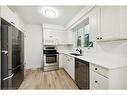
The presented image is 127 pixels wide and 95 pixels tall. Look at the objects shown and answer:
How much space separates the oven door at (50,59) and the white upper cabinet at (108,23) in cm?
241

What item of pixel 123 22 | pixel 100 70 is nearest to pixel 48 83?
pixel 100 70

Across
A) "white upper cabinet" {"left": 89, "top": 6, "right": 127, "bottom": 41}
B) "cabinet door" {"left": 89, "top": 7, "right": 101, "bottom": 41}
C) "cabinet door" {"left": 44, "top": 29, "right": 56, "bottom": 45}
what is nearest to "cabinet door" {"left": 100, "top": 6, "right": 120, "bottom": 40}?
"white upper cabinet" {"left": 89, "top": 6, "right": 127, "bottom": 41}

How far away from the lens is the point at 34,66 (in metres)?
4.40

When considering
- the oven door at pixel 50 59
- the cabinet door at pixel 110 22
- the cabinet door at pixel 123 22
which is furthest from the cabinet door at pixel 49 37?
the cabinet door at pixel 123 22

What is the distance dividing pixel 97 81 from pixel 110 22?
113 cm

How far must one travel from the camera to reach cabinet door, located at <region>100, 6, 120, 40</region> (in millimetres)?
1446

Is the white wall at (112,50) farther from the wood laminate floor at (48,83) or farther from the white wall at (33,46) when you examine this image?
the white wall at (33,46)

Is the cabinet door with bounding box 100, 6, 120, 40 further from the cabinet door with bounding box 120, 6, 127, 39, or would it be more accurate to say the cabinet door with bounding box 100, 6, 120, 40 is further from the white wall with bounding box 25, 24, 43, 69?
the white wall with bounding box 25, 24, 43, 69

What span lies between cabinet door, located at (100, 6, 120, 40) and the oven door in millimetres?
2723

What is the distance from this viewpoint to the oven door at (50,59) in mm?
3890

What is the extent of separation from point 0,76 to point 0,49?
457 mm

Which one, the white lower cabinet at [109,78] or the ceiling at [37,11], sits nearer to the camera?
the white lower cabinet at [109,78]
